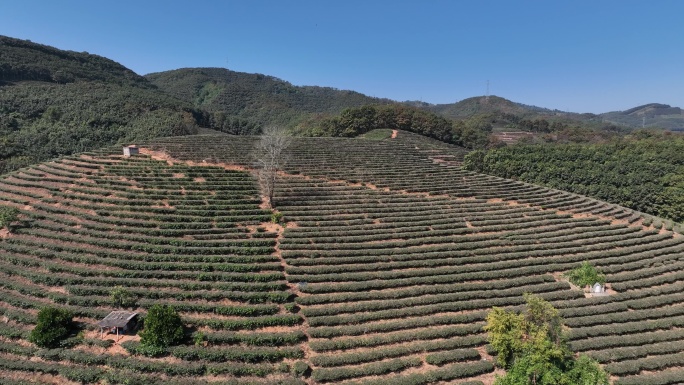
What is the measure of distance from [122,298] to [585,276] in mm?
33425

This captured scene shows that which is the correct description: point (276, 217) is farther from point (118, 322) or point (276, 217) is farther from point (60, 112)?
point (60, 112)

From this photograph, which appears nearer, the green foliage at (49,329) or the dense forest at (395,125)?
the green foliage at (49,329)

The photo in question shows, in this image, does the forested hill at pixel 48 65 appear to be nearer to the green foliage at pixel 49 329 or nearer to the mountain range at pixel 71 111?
the mountain range at pixel 71 111

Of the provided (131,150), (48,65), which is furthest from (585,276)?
(48,65)

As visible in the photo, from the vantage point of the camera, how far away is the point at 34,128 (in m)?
63.4

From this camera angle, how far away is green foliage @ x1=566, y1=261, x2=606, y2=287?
2571 centimetres

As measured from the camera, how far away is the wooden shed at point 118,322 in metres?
18.1

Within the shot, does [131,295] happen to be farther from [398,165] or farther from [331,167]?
[398,165]

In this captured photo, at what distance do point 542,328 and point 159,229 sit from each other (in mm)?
28194

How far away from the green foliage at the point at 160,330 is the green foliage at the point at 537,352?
1676 centimetres

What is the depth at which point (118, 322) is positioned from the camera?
18266 millimetres

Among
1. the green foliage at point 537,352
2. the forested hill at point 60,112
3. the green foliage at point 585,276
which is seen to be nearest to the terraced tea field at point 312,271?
the green foliage at point 585,276

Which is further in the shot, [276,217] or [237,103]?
[237,103]

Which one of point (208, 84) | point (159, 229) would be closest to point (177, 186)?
point (159, 229)
